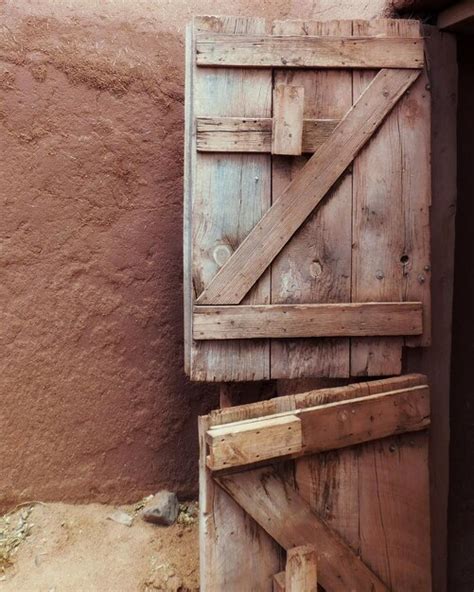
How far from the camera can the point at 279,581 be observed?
5.61 ft

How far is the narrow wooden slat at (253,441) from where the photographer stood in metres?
1.62

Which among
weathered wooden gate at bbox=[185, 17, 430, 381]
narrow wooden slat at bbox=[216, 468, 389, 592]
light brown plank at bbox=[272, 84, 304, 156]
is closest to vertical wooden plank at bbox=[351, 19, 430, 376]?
weathered wooden gate at bbox=[185, 17, 430, 381]

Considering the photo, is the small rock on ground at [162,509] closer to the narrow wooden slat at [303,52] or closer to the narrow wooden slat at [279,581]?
the narrow wooden slat at [279,581]

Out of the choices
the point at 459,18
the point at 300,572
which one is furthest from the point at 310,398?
the point at 459,18

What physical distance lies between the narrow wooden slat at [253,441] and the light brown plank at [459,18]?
1.43 m

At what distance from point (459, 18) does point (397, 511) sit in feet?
5.49

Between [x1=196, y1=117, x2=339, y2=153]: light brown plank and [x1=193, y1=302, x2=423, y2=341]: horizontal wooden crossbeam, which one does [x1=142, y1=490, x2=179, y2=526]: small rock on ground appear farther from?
[x1=196, y1=117, x2=339, y2=153]: light brown plank

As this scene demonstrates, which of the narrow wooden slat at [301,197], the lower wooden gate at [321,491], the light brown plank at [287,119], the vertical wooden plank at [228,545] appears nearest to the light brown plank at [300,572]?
the lower wooden gate at [321,491]

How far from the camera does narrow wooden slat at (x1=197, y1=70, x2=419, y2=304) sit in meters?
1.83

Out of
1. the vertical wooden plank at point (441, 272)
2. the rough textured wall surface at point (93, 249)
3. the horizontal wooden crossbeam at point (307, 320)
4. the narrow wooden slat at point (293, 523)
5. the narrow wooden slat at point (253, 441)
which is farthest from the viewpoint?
the rough textured wall surface at point (93, 249)

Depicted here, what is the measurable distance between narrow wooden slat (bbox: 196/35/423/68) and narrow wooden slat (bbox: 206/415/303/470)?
1.12m

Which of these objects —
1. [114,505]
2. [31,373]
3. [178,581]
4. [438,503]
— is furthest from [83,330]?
[438,503]

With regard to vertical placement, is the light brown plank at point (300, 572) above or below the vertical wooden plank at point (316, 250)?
below

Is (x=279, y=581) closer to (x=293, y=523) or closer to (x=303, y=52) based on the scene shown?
(x=293, y=523)
